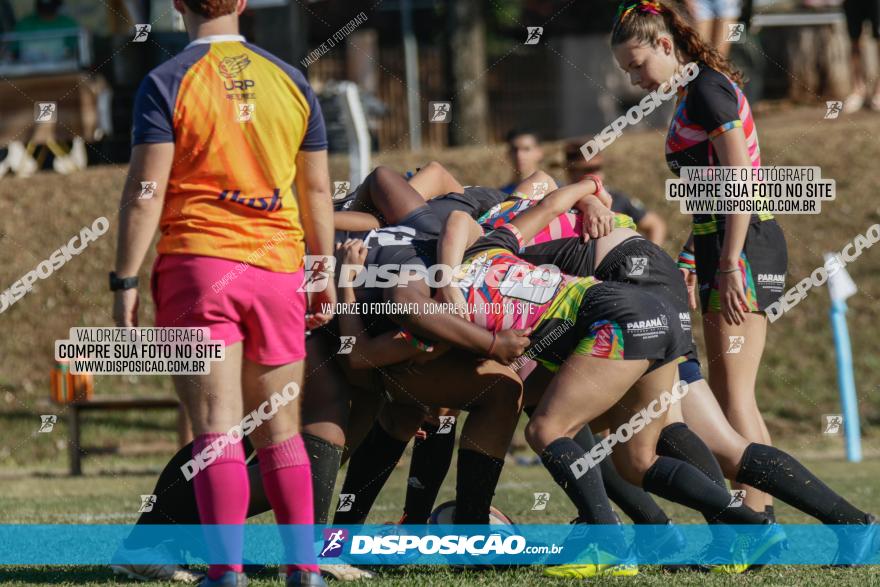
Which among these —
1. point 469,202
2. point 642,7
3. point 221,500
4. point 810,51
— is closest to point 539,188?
point 469,202

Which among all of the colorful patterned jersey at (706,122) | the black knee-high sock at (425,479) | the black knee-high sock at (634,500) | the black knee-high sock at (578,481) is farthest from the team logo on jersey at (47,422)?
the black knee-high sock at (578,481)

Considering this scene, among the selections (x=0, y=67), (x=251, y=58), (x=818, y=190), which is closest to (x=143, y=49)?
(x=0, y=67)

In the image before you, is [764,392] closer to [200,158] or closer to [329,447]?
[329,447]

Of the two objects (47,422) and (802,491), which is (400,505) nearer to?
(802,491)

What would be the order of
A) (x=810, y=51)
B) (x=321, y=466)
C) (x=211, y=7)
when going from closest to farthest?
(x=211, y=7) < (x=321, y=466) < (x=810, y=51)

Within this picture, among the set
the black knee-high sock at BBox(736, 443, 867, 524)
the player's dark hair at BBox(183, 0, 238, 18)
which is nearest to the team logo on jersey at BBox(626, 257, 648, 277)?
the black knee-high sock at BBox(736, 443, 867, 524)

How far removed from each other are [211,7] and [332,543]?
2181mm

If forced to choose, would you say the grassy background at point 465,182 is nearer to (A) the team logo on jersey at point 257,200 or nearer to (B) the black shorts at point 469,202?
(B) the black shorts at point 469,202

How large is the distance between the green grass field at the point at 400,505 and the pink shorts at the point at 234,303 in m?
1.16

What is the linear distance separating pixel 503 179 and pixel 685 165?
32.6ft

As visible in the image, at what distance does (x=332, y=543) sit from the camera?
5.05 m

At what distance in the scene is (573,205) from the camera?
5234 millimetres

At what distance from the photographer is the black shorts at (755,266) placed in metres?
5.36

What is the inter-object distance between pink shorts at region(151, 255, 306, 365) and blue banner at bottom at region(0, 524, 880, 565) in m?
0.95
